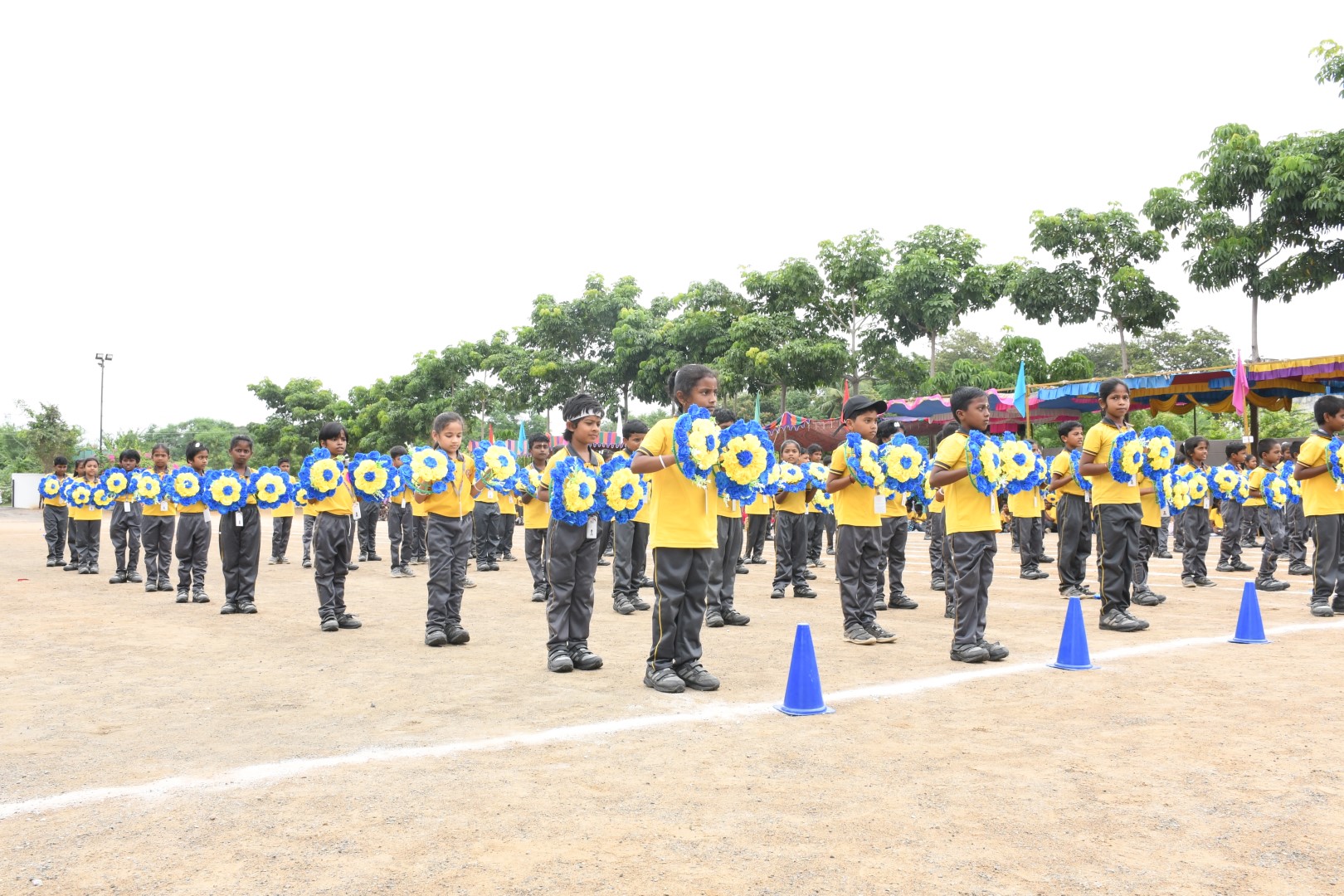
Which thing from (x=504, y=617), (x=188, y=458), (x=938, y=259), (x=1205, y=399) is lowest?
(x=504, y=617)

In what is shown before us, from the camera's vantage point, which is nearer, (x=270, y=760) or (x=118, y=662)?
(x=270, y=760)

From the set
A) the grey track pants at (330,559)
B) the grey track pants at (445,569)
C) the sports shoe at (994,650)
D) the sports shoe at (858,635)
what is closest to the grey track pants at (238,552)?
the grey track pants at (330,559)

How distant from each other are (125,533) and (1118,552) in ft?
48.4

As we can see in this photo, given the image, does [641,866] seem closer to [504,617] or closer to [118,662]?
[118,662]

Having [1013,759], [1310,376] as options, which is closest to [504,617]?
[1013,759]

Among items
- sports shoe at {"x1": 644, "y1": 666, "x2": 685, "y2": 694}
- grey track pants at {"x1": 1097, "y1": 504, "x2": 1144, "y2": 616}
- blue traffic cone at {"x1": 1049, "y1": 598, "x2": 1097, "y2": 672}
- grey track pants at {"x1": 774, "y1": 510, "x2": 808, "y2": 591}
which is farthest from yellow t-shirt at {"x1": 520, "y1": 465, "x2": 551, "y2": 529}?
blue traffic cone at {"x1": 1049, "y1": 598, "x2": 1097, "y2": 672}

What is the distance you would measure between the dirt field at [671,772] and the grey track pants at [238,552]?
246cm

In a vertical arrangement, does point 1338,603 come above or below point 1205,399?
below

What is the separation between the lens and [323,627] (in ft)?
31.2

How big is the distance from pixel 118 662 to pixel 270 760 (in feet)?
12.8

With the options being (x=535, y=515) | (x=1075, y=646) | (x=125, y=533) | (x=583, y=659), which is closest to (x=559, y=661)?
(x=583, y=659)

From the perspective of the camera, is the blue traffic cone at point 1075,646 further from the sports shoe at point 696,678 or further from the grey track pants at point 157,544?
the grey track pants at point 157,544

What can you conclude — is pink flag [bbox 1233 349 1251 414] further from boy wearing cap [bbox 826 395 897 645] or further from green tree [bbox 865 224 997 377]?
boy wearing cap [bbox 826 395 897 645]

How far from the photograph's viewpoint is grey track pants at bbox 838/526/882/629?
27.6 ft
